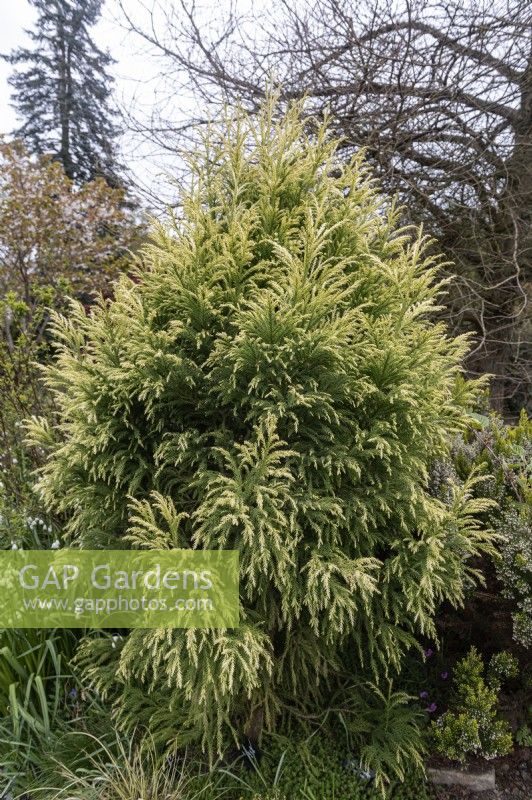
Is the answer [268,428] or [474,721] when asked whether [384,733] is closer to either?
[474,721]

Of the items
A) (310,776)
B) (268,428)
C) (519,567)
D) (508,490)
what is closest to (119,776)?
(310,776)

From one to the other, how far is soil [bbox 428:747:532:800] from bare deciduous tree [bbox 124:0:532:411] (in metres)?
3.61

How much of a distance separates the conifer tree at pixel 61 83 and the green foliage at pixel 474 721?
16.5 m

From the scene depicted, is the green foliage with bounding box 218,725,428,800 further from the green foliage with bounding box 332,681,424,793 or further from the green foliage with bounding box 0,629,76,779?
the green foliage with bounding box 0,629,76,779

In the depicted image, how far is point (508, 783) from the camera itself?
2.24 m

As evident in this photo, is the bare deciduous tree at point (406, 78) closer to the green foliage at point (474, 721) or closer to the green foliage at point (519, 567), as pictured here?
the green foliage at point (519, 567)

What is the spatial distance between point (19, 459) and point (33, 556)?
101cm

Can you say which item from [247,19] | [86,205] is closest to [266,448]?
[247,19]

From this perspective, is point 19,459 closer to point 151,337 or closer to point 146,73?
point 151,337

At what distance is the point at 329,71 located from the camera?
16.1 feet

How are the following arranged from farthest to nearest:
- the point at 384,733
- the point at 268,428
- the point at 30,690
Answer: the point at 30,690
the point at 384,733
the point at 268,428

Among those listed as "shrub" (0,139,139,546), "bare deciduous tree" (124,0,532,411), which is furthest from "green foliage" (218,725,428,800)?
"bare deciduous tree" (124,0,532,411)

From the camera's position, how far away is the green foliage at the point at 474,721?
2111 millimetres

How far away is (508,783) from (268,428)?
79.1 inches
